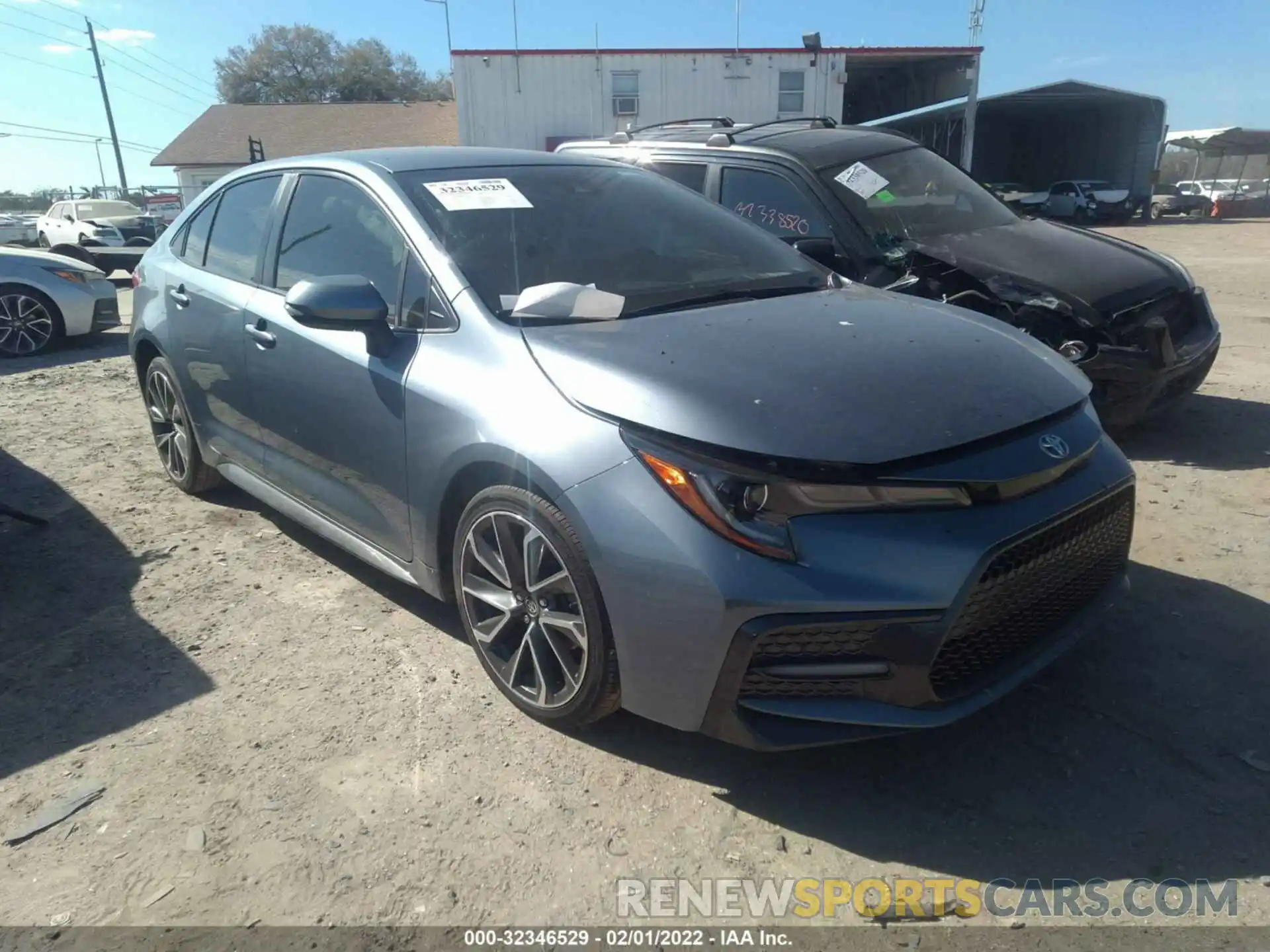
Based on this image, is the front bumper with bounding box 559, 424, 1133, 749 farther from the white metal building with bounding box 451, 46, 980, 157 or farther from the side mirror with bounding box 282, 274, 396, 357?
the white metal building with bounding box 451, 46, 980, 157

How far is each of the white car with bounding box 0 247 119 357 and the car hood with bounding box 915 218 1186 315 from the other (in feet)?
29.2

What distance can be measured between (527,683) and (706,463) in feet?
3.31

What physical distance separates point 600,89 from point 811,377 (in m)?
27.1

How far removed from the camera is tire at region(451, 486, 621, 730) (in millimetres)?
2465

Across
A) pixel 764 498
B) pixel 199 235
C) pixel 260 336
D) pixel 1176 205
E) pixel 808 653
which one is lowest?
pixel 1176 205

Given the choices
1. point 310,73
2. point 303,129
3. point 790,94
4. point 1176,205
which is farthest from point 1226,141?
point 310,73

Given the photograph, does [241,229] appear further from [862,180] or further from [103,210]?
[103,210]

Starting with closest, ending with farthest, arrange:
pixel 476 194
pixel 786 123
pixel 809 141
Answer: pixel 476 194 → pixel 809 141 → pixel 786 123

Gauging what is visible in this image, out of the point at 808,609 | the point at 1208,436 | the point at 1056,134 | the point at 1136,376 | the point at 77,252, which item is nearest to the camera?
the point at 808,609

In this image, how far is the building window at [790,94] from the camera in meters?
27.7

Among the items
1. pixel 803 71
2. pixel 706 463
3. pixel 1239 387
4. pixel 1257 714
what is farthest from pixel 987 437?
pixel 803 71

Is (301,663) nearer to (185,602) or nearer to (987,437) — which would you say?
(185,602)

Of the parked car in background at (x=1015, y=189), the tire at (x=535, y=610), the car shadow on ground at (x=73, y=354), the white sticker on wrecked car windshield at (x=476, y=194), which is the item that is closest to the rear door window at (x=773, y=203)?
the white sticker on wrecked car windshield at (x=476, y=194)

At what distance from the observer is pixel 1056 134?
41.5 metres
